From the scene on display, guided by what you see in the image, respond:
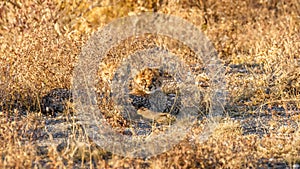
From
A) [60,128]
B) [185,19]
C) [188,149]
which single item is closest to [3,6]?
[185,19]

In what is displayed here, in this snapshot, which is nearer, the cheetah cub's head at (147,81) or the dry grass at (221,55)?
the dry grass at (221,55)

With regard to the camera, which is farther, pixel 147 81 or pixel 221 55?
pixel 221 55

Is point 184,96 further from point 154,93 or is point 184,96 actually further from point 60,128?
point 60,128

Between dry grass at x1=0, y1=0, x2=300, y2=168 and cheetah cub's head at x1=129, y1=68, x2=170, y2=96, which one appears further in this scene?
cheetah cub's head at x1=129, y1=68, x2=170, y2=96
